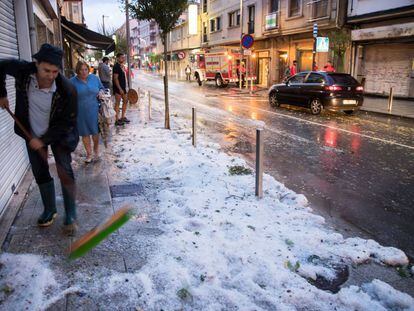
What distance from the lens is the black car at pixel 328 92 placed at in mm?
13977

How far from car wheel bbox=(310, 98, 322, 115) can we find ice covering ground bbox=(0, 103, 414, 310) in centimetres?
974

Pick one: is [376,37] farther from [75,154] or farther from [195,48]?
[195,48]

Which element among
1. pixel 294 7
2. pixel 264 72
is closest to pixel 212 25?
pixel 264 72

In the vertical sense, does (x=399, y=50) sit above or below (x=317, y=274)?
above

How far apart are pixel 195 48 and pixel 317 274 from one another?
5029cm

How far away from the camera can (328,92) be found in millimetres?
13969

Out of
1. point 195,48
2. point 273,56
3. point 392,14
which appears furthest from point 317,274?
point 195,48

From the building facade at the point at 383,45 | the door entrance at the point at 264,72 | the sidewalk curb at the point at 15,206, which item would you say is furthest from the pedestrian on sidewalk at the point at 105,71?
the door entrance at the point at 264,72

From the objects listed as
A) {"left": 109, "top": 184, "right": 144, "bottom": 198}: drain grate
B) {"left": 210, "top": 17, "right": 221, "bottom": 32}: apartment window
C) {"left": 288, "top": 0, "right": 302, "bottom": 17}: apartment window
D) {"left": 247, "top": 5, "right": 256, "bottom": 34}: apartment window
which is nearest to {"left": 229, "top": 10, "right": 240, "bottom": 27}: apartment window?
{"left": 247, "top": 5, "right": 256, "bottom": 34}: apartment window

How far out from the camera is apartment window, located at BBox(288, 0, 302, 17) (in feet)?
85.9

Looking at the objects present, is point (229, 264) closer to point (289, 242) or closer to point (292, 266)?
point (292, 266)

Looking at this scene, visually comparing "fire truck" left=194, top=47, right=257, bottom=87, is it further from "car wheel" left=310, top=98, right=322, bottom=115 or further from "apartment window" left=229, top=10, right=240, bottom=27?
"car wheel" left=310, top=98, right=322, bottom=115

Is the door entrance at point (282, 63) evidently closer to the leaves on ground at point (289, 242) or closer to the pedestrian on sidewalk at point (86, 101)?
the pedestrian on sidewalk at point (86, 101)

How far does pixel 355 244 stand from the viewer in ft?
12.9
